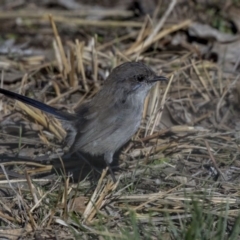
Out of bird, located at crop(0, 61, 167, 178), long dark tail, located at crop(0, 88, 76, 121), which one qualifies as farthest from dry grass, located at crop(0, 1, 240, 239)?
long dark tail, located at crop(0, 88, 76, 121)

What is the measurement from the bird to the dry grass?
0.26 meters

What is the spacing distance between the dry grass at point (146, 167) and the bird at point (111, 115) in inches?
10.2

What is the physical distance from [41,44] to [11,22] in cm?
74

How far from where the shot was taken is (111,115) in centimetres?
627

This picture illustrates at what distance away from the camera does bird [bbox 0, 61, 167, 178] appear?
6188 mm

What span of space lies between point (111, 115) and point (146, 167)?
1.84 feet

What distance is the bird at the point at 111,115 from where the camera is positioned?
20.3 ft

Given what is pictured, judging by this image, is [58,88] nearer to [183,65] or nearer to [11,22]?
[183,65]

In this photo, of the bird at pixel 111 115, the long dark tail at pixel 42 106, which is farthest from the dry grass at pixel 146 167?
the long dark tail at pixel 42 106

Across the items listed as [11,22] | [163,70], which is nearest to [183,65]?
[163,70]

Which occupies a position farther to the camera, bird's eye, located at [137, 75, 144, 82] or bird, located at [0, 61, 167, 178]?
bird's eye, located at [137, 75, 144, 82]

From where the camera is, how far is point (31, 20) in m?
9.36

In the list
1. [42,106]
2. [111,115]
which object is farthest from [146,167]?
[42,106]

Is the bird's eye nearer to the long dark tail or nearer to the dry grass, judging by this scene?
the dry grass
